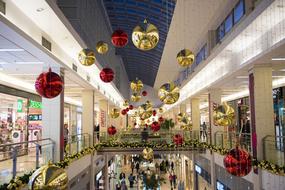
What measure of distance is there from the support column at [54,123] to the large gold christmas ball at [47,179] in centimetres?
604

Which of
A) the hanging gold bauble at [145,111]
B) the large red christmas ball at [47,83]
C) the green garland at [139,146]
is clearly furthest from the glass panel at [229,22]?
the large red christmas ball at [47,83]

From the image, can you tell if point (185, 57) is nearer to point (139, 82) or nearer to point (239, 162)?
point (239, 162)

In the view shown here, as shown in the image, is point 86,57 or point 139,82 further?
point 139,82

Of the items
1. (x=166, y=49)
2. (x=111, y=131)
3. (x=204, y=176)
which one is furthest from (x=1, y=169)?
(x=204, y=176)

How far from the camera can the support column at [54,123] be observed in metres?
9.91

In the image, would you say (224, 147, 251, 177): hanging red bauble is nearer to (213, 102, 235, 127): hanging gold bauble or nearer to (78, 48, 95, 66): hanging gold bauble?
(213, 102, 235, 127): hanging gold bauble

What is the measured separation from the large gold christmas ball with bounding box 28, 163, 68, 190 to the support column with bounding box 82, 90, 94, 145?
40.9 ft

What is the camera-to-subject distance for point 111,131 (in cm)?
1430

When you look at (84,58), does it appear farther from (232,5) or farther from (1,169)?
(232,5)

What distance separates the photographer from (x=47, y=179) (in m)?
3.91

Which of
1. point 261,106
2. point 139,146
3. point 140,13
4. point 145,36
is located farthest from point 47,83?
point 139,146

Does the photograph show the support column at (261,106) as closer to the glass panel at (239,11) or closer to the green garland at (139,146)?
the green garland at (139,146)

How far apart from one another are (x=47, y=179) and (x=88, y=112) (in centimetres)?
1271

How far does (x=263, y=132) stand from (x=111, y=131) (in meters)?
7.16
